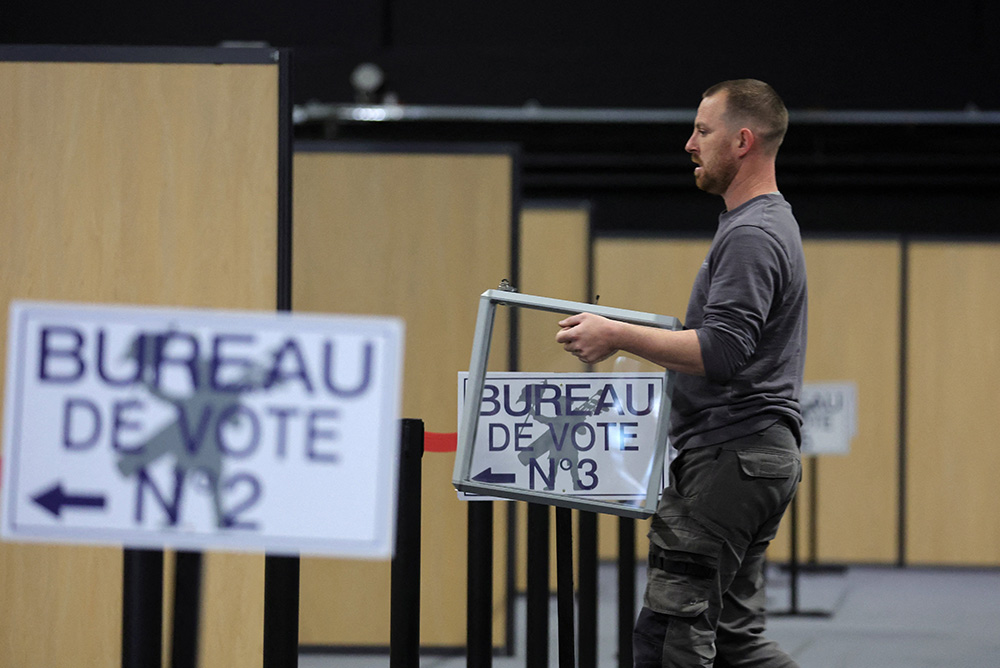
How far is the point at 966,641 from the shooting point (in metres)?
4.56

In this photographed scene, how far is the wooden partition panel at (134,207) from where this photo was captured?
8.88 ft

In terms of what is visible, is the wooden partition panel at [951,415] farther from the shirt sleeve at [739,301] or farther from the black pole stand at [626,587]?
the shirt sleeve at [739,301]

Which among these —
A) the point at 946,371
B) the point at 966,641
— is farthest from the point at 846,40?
the point at 966,641

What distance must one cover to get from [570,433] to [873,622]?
11.0 feet

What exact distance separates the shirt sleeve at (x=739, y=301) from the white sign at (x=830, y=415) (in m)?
3.80

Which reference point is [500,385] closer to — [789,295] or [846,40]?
[789,295]

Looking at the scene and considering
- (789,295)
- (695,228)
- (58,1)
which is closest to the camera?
(789,295)

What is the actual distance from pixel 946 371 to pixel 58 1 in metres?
5.74

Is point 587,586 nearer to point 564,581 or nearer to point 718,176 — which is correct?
point 564,581

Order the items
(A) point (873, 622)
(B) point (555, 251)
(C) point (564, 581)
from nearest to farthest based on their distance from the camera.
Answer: (C) point (564, 581) < (A) point (873, 622) < (B) point (555, 251)

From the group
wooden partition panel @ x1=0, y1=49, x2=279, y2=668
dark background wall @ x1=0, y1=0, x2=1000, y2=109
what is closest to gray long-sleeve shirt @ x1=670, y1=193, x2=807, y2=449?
wooden partition panel @ x1=0, y1=49, x2=279, y2=668

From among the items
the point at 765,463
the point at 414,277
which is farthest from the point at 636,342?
the point at 414,277

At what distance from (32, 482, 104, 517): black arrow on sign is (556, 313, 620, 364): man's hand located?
3.13 feet

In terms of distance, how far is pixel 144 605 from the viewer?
1.30 meters
